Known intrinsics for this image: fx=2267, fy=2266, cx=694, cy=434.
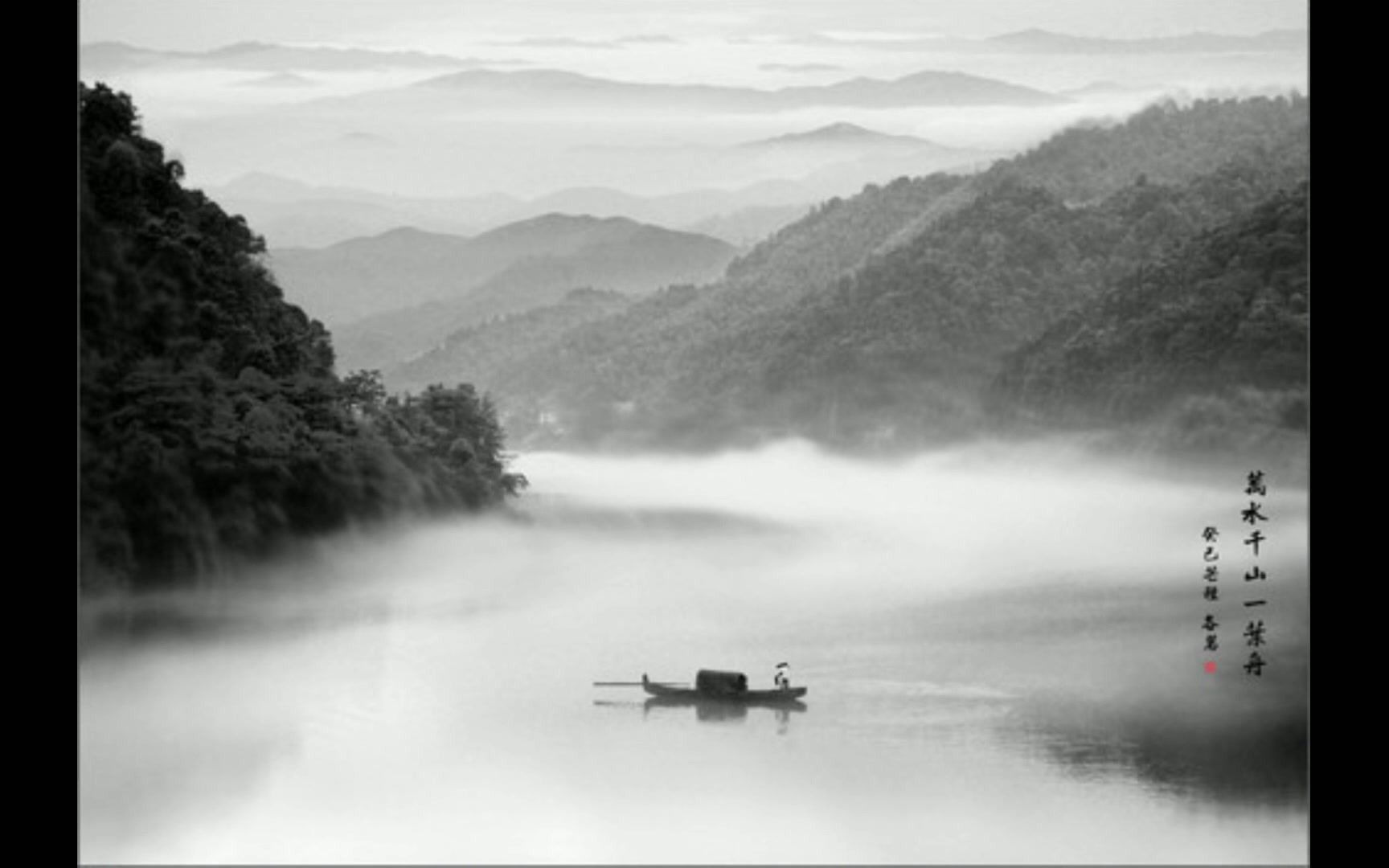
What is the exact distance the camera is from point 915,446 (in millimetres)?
11344

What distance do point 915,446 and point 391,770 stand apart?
10.2 feet

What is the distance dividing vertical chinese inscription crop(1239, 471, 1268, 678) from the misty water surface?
42 millimetres

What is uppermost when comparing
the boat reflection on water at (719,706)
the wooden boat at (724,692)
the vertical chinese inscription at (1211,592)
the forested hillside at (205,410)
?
the forested hillside at (205,410)

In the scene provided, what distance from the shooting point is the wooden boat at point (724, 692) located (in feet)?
33.8

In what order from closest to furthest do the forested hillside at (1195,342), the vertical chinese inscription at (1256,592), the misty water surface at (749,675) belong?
the misty water surface at (749,675) → the vertical chinese inscription at (1256,592) → the forested hillside at (1195,342)

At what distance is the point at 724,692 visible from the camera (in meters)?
10.3

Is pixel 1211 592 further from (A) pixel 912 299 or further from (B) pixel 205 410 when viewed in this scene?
(B) pixel 205 410

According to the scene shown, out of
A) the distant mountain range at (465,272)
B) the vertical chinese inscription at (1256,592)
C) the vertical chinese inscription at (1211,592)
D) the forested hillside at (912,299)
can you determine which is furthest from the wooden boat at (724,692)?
the distant mountain range at (465,272)

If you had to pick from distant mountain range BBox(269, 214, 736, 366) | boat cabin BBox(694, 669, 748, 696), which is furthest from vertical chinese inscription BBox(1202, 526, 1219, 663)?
distant mountain range BBox(269, 214, 736, 366)

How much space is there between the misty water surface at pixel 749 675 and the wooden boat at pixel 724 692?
0.23 ft

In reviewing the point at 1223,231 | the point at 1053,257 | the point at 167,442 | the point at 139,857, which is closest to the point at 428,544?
the point at 167,442

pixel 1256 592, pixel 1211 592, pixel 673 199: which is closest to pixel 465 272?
pixel 673 199

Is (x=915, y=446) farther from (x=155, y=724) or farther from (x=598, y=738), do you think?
(x=155, y=724)

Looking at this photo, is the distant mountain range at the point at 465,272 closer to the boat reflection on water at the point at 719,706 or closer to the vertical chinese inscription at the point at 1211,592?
the boat reflection on water at the point at 719,706
